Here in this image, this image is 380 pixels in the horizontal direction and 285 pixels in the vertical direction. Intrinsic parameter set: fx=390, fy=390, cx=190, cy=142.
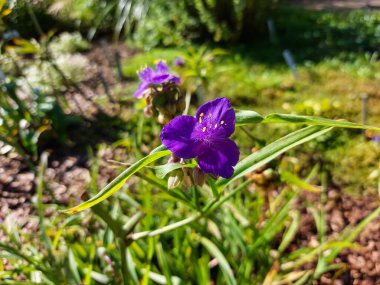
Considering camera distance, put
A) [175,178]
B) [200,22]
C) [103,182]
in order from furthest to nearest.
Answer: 1. [200,22]
2. [103,182]
3. [175,178]

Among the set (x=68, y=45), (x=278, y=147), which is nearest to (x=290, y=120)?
(x=278, y=147)

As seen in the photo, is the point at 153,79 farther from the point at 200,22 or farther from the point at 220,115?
the point at 200,22

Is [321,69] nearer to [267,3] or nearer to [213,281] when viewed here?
[267,3]

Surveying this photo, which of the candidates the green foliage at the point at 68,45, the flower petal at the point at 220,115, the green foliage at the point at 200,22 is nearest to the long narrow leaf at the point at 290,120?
the flower petal at the point at 220,115

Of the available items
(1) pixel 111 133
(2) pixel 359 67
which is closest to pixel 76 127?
(1) pixel 111 133

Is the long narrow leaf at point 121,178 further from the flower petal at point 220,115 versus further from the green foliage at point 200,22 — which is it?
the green foliage at point 200,22

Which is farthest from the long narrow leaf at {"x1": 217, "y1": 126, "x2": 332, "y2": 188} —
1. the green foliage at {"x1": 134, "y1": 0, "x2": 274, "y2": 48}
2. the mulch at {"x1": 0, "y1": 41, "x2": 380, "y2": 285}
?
the green foliage at {"x1": 134, "y1": 0, "x2": 274, "y2": 48}
